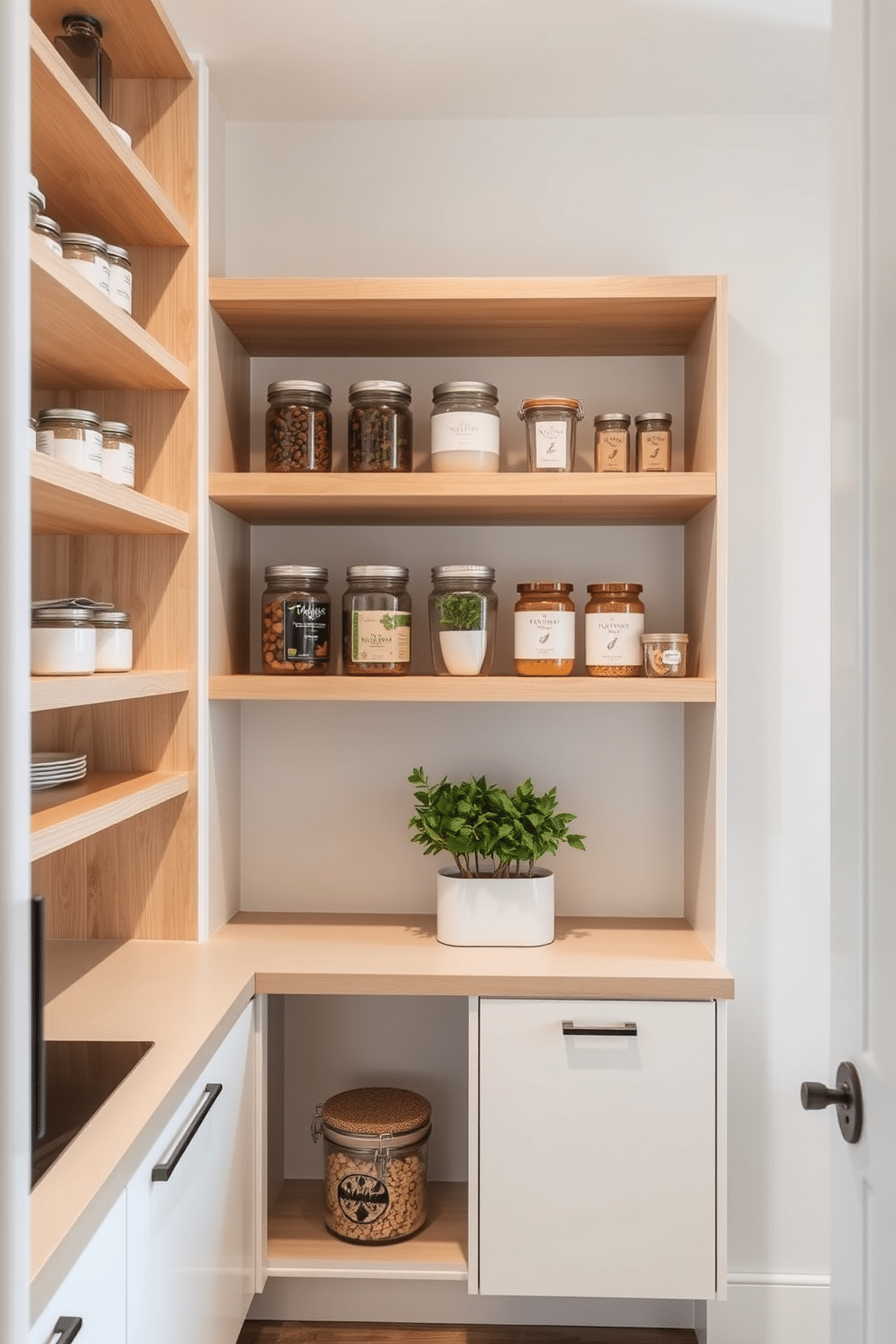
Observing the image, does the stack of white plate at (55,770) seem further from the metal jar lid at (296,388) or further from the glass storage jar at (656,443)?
the glass storage jar at (656,443)

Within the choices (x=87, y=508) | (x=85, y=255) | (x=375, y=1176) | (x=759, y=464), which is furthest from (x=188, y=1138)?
(x=759, y=464)

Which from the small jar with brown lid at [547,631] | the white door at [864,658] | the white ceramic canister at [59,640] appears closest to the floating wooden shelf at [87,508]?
the white ceramic canister at [59,640]

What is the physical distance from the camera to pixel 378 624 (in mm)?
2082

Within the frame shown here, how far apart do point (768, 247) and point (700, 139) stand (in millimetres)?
267

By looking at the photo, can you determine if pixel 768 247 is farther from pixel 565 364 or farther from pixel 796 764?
pixel 796 764

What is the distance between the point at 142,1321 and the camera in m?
1.28

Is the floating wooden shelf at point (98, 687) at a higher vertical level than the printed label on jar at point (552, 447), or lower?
lower

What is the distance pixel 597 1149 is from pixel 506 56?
198cm

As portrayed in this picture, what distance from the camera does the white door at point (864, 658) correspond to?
943 mm

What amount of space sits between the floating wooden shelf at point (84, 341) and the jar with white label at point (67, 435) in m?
0.13

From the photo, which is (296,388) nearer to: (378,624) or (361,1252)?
(378,624)

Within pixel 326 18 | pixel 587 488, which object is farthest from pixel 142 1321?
pixel 326 18

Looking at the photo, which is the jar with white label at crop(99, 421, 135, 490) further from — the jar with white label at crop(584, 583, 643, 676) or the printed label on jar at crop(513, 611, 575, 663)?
the jar with white label at crop(584, 583, 643, 676)

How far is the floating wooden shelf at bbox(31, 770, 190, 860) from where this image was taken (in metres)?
1.36
